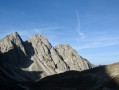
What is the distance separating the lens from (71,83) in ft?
201

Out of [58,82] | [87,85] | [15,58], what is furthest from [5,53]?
[87,85]

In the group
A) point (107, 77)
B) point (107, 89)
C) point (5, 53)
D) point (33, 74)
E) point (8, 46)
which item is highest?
point (8, 46)

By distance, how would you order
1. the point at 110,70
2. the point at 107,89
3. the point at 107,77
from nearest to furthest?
the point at 107,89 → the point at 107,77 → the point at 110,70

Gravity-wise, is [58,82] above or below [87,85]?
above

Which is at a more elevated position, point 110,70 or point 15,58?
point 15,58

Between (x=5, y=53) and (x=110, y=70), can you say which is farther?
(x=5, y=53)

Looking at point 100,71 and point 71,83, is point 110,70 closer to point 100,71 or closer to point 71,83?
point 100,71

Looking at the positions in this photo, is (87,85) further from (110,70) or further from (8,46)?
(8,46)

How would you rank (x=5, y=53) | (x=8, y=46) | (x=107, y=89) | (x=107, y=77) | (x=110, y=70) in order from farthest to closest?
(x=8, y=46)
(x=5, y=53)
(x=110, y=70)
(x=107, y=77)
(x=107, y=89)

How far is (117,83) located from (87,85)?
1106cm

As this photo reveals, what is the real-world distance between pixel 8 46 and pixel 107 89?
16798 centimetres

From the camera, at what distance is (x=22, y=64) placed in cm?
18900

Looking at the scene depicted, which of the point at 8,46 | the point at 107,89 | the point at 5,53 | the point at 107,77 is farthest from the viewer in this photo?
the point at 8,46

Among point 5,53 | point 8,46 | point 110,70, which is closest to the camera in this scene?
point 110,70
